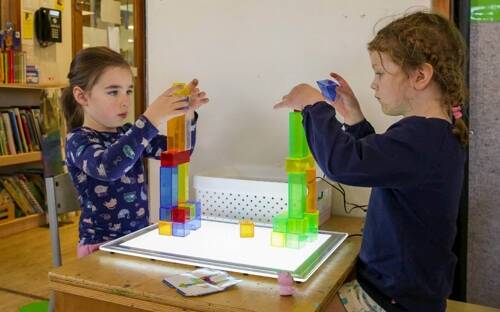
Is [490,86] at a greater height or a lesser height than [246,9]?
Result: lesser

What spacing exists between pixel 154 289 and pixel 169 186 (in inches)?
14.9

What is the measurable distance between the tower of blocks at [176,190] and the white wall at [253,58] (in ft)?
1.27

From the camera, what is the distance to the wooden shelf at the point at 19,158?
3.43 meters

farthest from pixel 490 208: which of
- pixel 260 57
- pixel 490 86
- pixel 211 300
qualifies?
pixel 211 300

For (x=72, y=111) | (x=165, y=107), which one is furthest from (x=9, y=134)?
(x=165, y=107)

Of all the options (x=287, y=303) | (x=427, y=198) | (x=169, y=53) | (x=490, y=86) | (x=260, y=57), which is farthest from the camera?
(x=169, y=53)

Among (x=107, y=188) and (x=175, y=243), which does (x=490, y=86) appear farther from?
(x=107, y=188)

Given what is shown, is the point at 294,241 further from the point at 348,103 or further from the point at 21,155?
the point at 21,155

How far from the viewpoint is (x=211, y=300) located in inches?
32.7

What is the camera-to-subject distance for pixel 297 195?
118 centimetres

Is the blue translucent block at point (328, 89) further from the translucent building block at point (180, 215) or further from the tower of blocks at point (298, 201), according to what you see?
the translucent building block at point (180, 215)

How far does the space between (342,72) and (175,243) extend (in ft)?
2.28

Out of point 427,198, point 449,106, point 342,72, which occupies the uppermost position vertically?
point 342,72

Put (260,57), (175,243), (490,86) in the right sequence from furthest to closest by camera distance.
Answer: (260,57)
(490,86)
(175,243)
